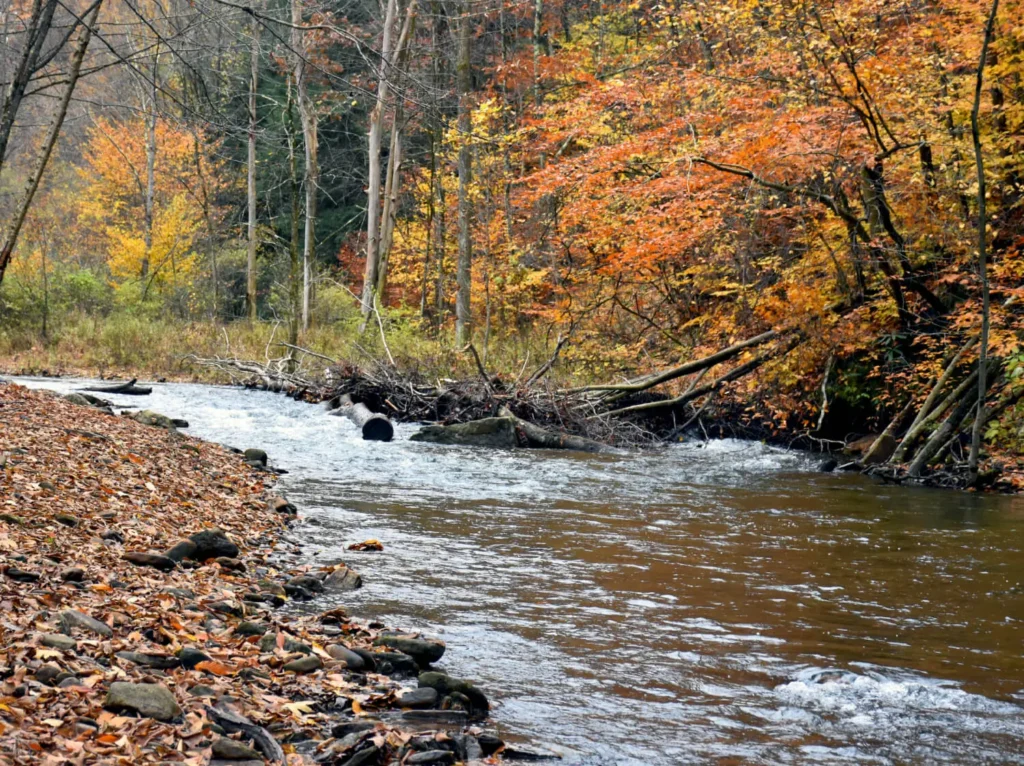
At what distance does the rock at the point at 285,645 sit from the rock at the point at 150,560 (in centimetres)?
136

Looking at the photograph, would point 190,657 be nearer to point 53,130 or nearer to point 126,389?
point 53,130

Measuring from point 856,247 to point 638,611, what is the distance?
10188 mm

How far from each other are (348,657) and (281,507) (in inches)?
162

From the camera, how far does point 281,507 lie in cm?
853

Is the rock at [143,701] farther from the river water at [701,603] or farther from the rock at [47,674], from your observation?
the river water at [701,603]

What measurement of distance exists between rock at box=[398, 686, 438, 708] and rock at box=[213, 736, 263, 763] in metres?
0.91

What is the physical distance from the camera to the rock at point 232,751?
10.7 ft

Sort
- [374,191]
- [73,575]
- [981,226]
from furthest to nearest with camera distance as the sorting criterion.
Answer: [374,191]
[981,226]
[73,575]

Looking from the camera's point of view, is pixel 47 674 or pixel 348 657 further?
pixel 348 657

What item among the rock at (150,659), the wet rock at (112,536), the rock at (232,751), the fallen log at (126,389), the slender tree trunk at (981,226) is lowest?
the rock at (232,751)

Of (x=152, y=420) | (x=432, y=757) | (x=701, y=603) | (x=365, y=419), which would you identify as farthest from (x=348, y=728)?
(x=365, y=419)

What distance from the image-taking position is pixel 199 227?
36.6 metres

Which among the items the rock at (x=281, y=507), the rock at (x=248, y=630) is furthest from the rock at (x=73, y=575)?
the rock at (x=281, y=507)

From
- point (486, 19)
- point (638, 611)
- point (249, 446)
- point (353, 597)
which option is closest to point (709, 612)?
point (638, 611)
